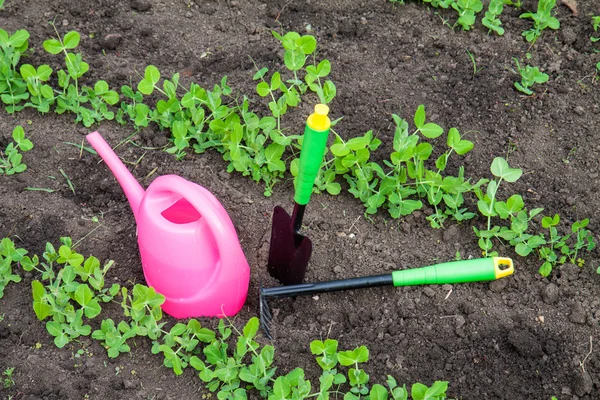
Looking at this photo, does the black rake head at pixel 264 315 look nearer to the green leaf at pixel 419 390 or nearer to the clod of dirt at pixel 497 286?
the green leaf at pixel 419 390

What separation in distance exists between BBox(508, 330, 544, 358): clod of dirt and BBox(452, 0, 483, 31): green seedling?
1.26 m

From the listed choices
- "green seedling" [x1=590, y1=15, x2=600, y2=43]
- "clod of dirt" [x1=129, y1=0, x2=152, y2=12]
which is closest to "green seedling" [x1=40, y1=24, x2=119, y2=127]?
"clod of dirt" [x1=129, y1=0, x2=152, y2=12]

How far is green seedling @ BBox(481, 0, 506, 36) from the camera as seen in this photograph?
2746mm

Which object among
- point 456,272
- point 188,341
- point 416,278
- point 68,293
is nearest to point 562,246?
point 456,272

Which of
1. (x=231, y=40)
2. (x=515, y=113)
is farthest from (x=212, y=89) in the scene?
(x=515, y=113)

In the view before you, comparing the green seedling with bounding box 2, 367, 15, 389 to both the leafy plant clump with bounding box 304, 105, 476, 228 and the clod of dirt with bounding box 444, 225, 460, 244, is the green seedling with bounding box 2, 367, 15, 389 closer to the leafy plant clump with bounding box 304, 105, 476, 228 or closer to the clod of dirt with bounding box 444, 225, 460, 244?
the leafy plant clump with bounding box 304, 105, 476, 228

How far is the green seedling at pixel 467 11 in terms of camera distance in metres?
2.75

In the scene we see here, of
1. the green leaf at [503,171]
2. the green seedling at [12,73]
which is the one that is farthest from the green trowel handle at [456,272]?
the green seedling at [12,73]

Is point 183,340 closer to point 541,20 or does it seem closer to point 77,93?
point 77,93

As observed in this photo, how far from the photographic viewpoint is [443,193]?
7.40 feet

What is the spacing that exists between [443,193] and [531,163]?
0.36 m

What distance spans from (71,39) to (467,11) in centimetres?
142

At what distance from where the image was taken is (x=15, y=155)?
2312 mm

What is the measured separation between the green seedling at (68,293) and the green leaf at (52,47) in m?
0.74
